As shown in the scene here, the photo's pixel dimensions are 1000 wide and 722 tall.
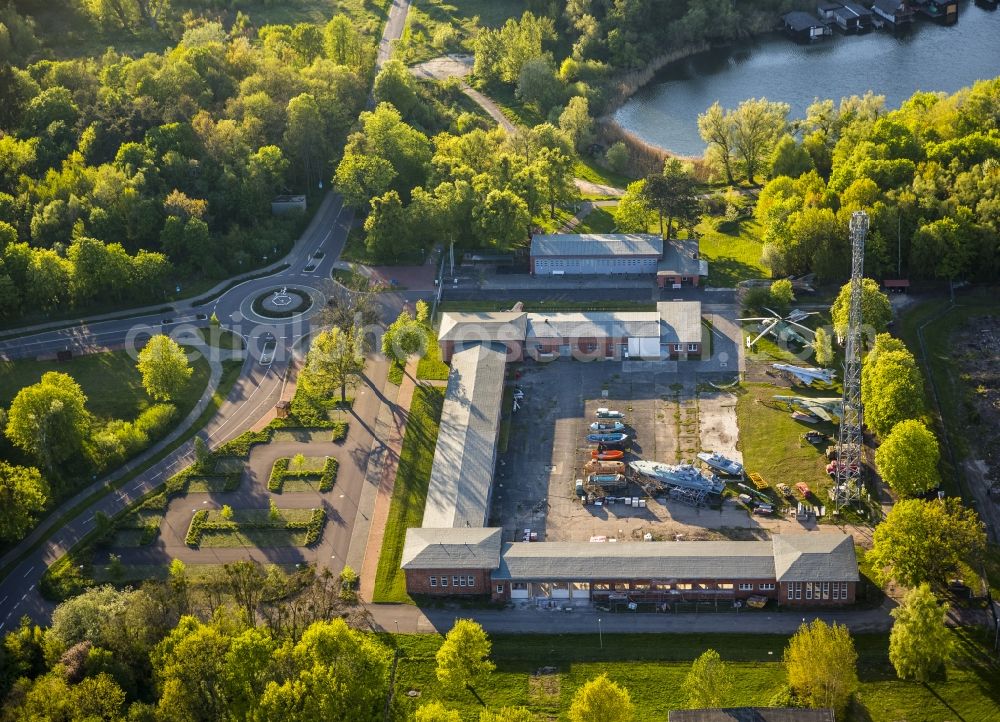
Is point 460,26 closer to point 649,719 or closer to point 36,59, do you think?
point 36,59

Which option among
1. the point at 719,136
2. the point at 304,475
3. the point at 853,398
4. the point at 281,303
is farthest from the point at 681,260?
the point at 304,475

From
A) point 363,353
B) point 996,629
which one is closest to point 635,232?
point 363,353

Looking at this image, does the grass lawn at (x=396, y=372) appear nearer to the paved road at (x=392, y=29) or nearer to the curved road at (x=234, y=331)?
the curved road at (x=234, y=331)

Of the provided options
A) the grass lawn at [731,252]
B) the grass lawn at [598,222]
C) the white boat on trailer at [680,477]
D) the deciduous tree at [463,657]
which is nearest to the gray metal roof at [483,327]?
the white boat on trailer at [680,477]

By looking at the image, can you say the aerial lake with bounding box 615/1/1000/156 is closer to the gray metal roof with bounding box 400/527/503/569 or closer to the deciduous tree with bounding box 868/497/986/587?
the deciduous tree with bounding box 868/497/986/587

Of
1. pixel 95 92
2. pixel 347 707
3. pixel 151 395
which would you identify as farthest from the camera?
pixel 95 92

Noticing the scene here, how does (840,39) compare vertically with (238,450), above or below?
above

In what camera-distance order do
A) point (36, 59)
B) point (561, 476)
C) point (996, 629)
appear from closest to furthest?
point (996, 629) → point (561, 476) → point (36, 59)
